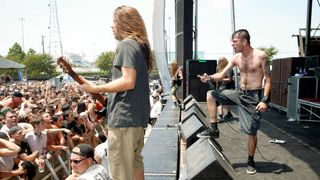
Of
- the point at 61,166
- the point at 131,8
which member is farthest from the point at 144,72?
the point at 61,166

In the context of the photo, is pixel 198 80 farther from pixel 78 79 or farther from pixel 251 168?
pixel 78 79

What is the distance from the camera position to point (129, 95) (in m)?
2.37

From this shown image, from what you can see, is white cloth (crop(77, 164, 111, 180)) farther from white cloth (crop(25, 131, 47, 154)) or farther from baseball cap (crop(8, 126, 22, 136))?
white cloth (crop(25, 131, 47, 154))

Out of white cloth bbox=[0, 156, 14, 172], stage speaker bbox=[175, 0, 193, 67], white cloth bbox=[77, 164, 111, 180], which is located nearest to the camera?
white cloth bbox=[77, 164, 111, 180]

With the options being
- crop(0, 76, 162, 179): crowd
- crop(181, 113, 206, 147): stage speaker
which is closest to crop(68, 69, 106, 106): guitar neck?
crop(0, 76, 162, 179): crowd

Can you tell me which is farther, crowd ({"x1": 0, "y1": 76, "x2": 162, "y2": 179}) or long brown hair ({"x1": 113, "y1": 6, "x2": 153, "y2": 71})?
crowd ({"x1": 0, "y1": 76, "x2": 162, "y2": 179})

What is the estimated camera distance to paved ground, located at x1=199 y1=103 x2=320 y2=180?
12.0 ft

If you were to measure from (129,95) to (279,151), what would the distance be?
3110mm

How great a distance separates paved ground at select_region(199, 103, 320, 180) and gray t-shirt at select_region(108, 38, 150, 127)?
5.58ft

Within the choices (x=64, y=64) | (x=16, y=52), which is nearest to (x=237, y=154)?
(x=64, y=64)

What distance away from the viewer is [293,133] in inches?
245

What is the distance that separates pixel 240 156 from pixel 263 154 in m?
0.36

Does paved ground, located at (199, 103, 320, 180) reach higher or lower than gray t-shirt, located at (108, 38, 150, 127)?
lower

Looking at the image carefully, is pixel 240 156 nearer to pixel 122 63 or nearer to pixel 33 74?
pixel 122 63
